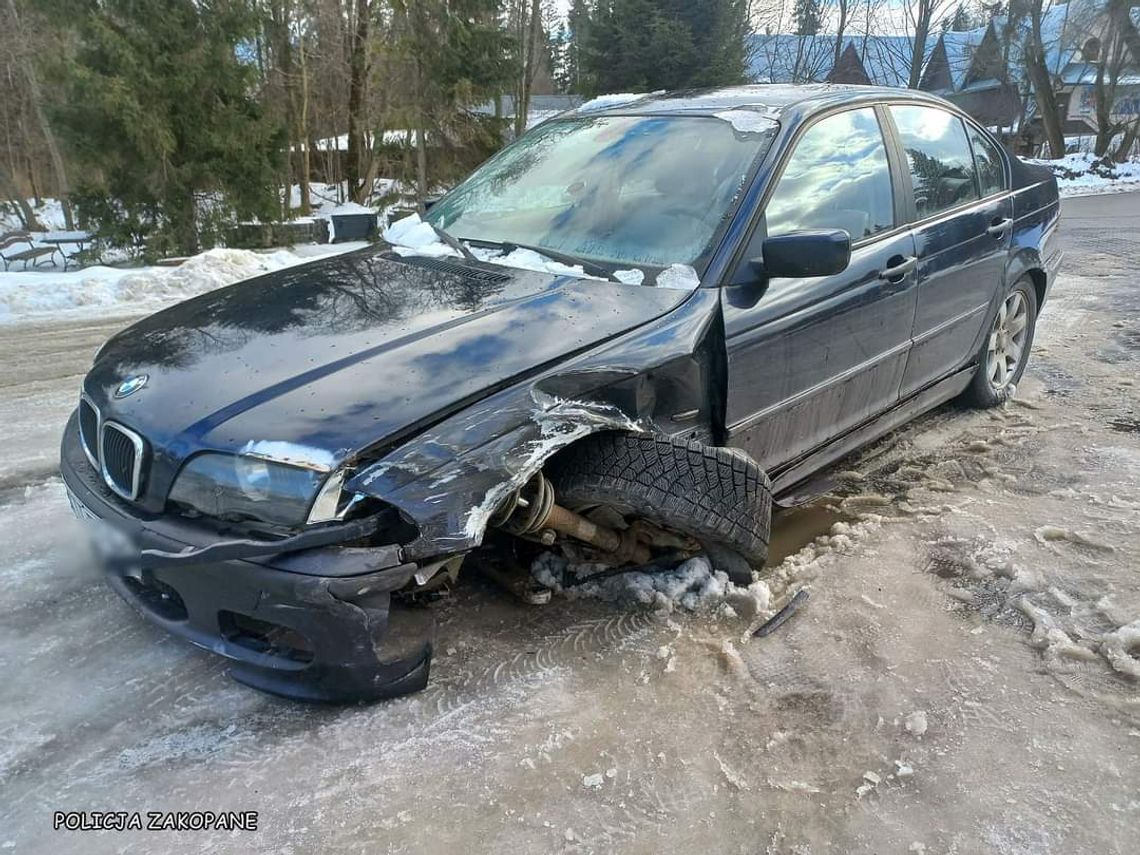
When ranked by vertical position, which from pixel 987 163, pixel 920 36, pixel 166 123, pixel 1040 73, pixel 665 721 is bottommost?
pixel 665 721

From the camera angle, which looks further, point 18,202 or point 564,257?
point 18,202

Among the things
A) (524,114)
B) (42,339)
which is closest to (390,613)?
(42,339)

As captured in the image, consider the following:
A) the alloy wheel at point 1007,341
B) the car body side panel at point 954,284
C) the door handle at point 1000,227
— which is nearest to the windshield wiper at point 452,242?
the car body side panel at point 954,284

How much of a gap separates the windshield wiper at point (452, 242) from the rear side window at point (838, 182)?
113cm

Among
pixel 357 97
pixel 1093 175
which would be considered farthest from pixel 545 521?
pixel 1093 175

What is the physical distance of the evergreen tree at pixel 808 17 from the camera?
41625 mm

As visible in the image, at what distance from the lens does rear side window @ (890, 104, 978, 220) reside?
151 inches

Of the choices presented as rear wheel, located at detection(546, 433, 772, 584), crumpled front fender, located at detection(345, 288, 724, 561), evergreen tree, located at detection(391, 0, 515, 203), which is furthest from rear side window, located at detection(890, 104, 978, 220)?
evergreen tree, located at detection(391, 0, 515, 203)

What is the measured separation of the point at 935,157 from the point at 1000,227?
0.62 meters

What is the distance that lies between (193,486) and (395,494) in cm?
57

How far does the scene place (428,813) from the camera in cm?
203

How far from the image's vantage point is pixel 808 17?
4225 centimetres

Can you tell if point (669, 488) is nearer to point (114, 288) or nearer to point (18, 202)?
point (114, 288)

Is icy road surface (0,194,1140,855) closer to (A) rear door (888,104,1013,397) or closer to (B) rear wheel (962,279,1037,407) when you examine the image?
(A) rear door (888,104,1013,397)
